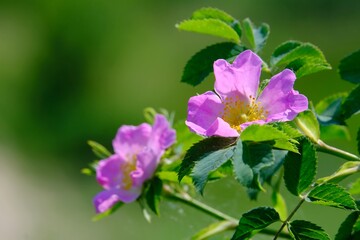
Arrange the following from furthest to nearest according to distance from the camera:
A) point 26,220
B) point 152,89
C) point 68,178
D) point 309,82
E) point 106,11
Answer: point 106,11 < point 152,89 < point 309,82 < point 68,178 < point 26,220

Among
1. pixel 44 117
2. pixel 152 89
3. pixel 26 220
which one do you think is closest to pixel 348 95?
pixel 26 220

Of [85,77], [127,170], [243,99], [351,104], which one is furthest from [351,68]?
[85,77]

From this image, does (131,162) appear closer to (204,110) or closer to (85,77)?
(204,110)

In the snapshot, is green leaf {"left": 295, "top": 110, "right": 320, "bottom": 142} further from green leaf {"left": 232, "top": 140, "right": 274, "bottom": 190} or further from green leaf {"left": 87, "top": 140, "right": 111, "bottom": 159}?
green leaf {"left": 87, "top": 140, "right": 111, "bottom": 159}

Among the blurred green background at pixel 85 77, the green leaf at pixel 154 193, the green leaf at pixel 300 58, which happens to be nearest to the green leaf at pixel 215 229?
the green leaf at pixel 154 193

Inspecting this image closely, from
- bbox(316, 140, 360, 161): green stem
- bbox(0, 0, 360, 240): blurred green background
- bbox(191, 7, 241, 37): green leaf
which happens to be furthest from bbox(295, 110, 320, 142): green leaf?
bbox(0, 0, 360, 240): blurred green background

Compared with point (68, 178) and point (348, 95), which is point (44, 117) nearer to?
point (68, 178)

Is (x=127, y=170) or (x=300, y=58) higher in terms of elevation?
(x=300, y=58)
